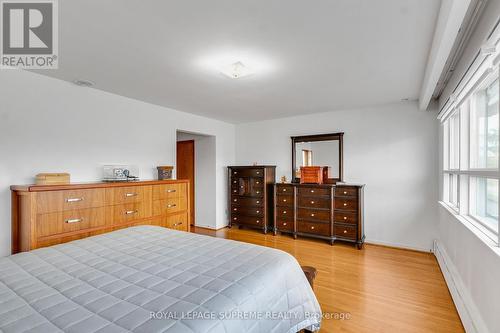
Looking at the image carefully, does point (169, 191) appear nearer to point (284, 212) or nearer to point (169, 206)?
point (169, 206)

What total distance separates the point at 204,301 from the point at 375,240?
379 centimetres

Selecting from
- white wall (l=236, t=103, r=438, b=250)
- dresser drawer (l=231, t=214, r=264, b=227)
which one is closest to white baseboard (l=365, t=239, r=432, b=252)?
white wall (l=236, t=103, r=438, b=250)

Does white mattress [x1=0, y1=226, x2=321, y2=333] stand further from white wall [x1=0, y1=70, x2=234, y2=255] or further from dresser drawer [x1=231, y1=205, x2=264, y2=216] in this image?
dresser drawer [x1=231, y1=205, x2=264, y2=216]

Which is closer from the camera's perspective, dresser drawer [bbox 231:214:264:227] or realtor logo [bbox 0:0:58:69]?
realtor logo [bbox 0:0:58:69]

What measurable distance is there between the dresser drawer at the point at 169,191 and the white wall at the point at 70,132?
1.76 ft

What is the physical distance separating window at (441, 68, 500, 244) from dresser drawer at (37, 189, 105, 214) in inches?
132

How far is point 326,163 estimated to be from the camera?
174 inches

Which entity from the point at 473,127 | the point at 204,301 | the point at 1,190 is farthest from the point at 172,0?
the point at 473,127

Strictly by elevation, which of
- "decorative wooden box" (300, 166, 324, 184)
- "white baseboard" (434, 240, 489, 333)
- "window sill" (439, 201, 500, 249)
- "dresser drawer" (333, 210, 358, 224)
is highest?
"decorative wooden box" (300, 166, 324, 184)

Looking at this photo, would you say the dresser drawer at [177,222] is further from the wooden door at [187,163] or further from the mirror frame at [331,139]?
the mirror frame at [331,139]

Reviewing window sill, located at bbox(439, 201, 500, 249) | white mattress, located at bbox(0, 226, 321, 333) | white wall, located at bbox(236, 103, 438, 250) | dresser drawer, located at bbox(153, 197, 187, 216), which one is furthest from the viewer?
white wall, located at bbox(236, 103, 438, 250)

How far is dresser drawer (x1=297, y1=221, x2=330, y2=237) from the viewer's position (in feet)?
13.3

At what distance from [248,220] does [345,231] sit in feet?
6.14

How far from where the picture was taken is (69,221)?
7.86 ft
